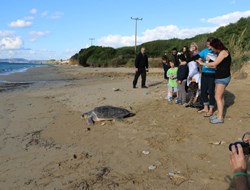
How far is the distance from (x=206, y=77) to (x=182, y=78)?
1.50m

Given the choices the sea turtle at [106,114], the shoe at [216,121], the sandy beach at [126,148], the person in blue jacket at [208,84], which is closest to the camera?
the sandy beach at [126,148]

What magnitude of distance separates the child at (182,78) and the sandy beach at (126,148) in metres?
0.48

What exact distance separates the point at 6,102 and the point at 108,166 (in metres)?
8.80

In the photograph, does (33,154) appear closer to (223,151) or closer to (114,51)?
(223,151)

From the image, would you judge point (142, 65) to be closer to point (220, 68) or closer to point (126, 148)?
point (220, 68)

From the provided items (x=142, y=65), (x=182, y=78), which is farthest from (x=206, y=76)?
(x=142, y=65)

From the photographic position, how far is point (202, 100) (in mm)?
8211

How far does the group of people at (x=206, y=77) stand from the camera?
691 cm

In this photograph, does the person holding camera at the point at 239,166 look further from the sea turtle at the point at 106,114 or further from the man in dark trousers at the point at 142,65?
the man in dark trousers at the point at 142,65

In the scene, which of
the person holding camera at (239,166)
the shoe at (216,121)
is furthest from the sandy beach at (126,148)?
the person holding camera at (239,166)

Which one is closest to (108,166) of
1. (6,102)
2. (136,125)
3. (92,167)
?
(92,167)

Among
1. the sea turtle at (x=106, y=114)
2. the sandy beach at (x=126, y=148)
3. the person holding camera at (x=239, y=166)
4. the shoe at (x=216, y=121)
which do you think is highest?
the person holding camera at (x=239, y=166)

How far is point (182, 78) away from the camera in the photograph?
927 centimetres

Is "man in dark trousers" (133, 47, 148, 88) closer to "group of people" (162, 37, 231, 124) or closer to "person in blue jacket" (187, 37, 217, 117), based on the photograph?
"group of people" (162, 37, 231, 124)
